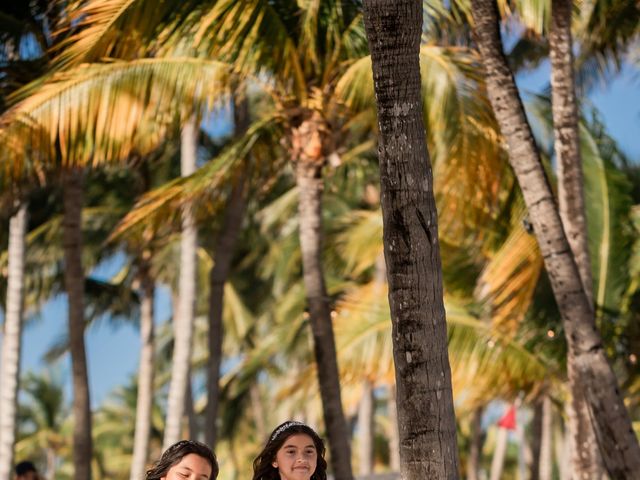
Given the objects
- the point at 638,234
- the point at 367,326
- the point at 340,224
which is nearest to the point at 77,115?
the point at 367,326

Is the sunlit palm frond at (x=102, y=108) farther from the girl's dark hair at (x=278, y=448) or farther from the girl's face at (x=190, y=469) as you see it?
the girl's face at (x=190, y=469)

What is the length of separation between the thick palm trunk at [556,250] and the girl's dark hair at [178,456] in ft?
16.1

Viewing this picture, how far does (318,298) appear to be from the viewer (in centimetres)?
1352

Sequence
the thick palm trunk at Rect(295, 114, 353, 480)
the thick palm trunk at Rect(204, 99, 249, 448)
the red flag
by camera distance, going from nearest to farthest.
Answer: the thick palm trunk at Rect(295, 114, 353, 480)
the thick palm trunk at Rect(204, 99, 249, 448)
the red flag

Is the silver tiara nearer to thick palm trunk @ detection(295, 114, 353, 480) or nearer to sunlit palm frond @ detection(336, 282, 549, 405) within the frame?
thick palm trunk @ detection(295, 114, 353, 480)

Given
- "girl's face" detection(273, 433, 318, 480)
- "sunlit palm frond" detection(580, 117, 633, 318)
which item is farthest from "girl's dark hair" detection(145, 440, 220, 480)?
"sunlit palm frond" detection(580, 117, 633, 318)

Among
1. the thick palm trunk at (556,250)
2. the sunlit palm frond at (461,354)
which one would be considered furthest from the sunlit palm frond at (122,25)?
the sunlit palm frond at (461,354)

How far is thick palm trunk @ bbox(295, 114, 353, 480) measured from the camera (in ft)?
43.8

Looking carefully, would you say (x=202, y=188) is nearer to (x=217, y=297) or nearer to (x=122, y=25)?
(x=122, y=25)

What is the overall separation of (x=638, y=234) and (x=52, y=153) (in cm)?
904

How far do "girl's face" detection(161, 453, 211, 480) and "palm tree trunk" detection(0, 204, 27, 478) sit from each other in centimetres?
1112

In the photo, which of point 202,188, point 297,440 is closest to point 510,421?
point 202,188

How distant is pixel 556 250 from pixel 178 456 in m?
5.13

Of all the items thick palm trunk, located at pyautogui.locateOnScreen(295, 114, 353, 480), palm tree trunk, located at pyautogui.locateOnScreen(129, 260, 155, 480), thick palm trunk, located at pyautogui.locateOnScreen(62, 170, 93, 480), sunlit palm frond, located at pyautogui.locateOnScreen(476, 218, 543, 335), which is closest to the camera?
thick palm trunk, located at pyautogui.locateOnScreen(295, 114, 353, 480)
